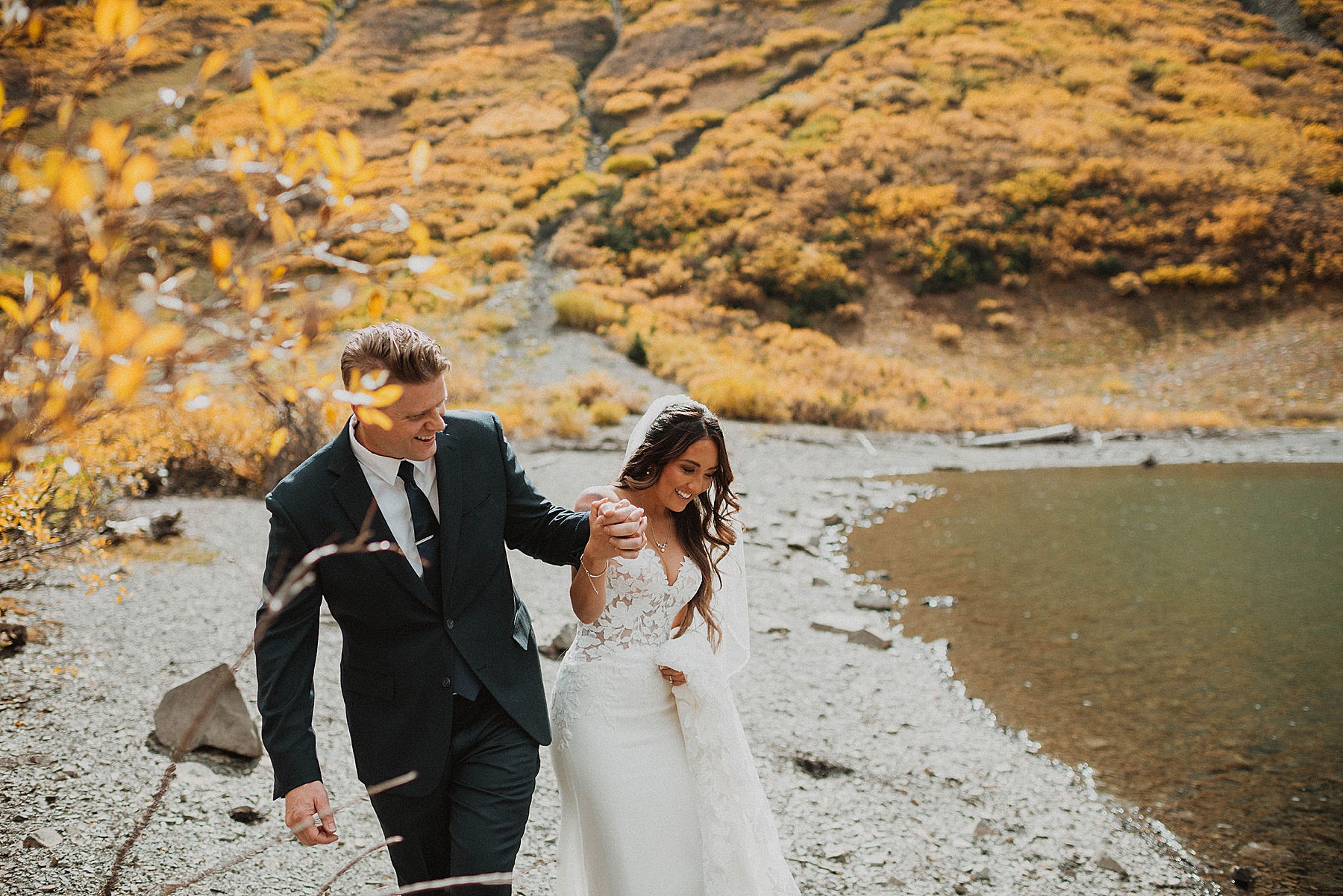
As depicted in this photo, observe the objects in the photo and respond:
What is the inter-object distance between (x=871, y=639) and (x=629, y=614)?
15.2 feet

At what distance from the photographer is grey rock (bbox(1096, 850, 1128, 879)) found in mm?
4270

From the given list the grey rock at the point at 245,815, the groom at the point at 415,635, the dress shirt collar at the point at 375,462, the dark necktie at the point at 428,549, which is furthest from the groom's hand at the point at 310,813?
the grey rock at the point at 245,815

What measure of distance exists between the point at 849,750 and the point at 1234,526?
28.7ft

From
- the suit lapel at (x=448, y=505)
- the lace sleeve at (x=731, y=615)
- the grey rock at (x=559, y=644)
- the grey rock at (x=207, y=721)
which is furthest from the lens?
the grey rock at (x=559, y=644)

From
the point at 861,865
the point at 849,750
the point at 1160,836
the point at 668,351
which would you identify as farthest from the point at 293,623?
the point at 668,351

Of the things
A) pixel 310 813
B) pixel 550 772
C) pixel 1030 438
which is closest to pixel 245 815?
pixel 550 772

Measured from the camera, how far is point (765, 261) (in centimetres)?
2814

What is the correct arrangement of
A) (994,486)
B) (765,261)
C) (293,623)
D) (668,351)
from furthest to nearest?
(765,261) → (668,351) → (994,486) → (293,623)

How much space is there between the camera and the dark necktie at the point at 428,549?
256 cm

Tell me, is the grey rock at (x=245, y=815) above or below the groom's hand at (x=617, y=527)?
below

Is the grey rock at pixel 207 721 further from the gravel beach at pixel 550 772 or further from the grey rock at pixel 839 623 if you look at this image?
the grey rock at pixel 839 623

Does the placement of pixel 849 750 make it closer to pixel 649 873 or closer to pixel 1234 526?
pixel 649 873

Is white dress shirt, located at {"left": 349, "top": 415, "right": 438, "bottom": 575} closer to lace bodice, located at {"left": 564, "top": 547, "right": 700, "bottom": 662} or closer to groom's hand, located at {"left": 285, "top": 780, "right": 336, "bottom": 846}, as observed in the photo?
groom's hand, located at {"left": 285, "top": 780, "right": 336, "bottom": 846}

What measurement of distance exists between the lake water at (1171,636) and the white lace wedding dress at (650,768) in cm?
310
